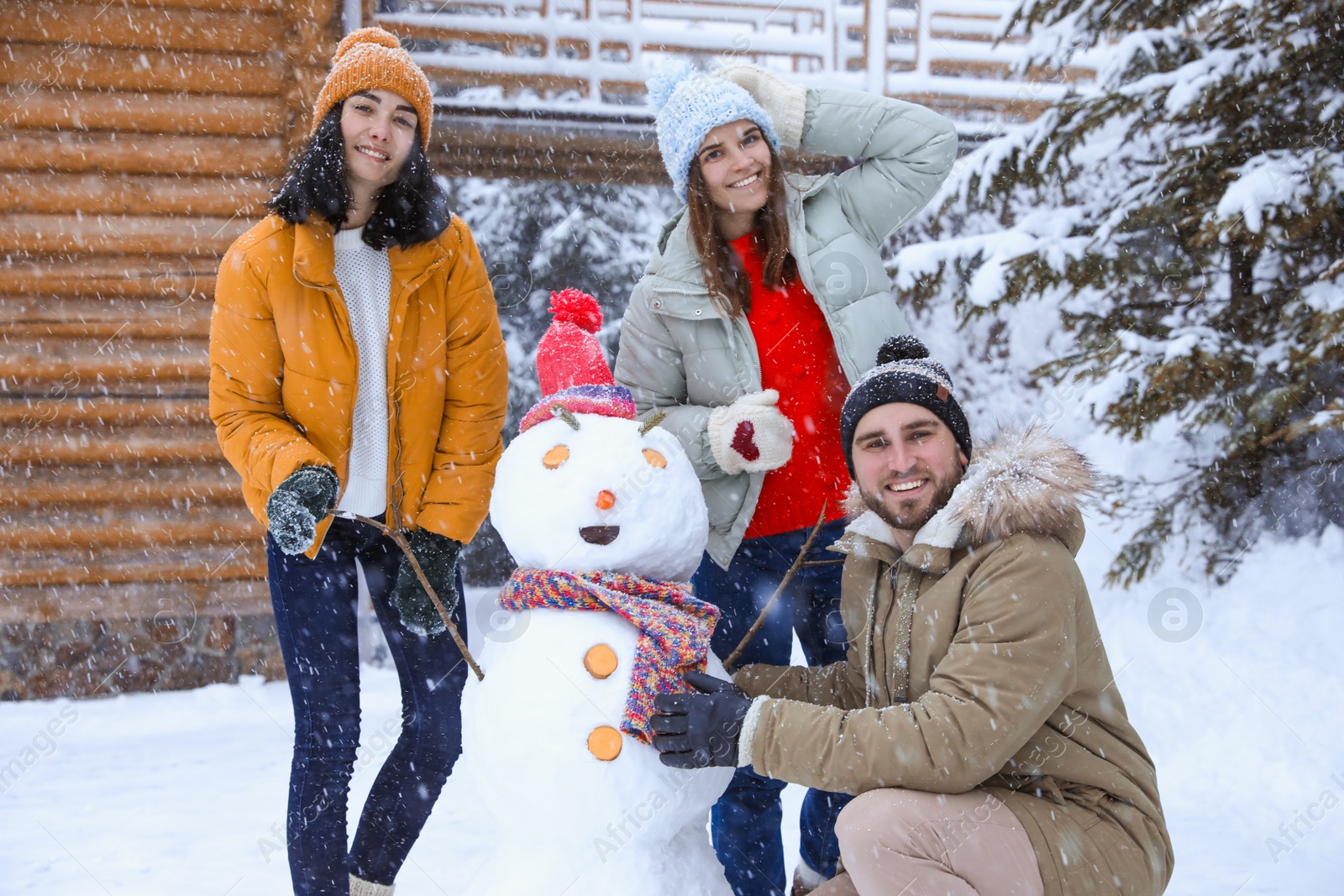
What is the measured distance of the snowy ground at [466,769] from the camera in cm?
299

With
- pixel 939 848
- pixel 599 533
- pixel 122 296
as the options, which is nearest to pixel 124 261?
pixel 122 296

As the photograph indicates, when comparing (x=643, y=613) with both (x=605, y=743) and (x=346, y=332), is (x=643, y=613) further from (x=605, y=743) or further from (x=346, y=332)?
(x=346, y=332)

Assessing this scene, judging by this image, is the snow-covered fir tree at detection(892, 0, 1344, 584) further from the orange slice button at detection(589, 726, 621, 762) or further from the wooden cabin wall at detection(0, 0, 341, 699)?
the wooden cabin wall at detection(0, 0, 341, 699)

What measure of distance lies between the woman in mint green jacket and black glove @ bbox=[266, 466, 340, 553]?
763mm

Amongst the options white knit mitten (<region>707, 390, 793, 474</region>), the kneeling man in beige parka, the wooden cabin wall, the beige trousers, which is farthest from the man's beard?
the wooden cabin wall

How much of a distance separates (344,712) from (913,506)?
126 centimetres

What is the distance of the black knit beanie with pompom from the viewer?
185 cm

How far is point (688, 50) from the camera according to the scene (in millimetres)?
6547

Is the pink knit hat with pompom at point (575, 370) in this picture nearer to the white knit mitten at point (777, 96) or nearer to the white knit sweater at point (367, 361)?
the white knit sweater at point (367, 361)

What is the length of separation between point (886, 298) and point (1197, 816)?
7.79ft

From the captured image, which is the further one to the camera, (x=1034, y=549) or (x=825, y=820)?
(x=825, y=820)

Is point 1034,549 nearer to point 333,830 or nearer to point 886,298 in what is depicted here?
point 886,298

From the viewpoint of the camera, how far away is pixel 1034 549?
1.67 metres

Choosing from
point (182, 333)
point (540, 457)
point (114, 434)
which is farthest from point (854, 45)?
point (540, 457)
